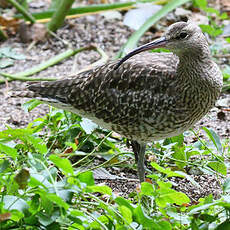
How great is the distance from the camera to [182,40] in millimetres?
4230

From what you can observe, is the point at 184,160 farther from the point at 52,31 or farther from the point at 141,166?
the point at 52,31

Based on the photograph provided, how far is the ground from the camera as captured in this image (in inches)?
180

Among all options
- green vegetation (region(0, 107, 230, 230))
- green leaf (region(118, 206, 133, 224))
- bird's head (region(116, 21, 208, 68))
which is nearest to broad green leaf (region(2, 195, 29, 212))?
green vegetation (region(0, 107, 230, 230))

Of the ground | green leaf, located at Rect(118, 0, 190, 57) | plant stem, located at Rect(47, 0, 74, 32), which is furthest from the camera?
plant stem, located at Rect(47, 0, 74, 32)

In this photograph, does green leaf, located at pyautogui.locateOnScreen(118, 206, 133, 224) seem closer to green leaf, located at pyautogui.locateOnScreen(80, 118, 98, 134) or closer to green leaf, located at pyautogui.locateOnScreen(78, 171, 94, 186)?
green leaf, located at pyautogui.locateOnScreen(78, 171, 94, 186)

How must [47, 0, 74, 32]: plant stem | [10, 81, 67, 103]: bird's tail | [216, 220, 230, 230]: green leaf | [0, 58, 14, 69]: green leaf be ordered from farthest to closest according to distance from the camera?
[47, 0, 74, 32]: plant stem < [0, 58, 14, 69]: green leaf < [10, 81, 67, 103]: bird's tail < [216, 220, 230, 230]: green leaf

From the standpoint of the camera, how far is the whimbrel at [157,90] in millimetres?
→ 4234

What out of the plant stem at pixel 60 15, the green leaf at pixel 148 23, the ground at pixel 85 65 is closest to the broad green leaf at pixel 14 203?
the ground at pixel 85 65

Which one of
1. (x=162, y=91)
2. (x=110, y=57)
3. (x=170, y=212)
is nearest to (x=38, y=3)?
(x=110, y=57)

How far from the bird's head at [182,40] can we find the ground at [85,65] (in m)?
1.01

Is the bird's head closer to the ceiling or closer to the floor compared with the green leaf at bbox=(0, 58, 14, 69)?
closer to the ceiling

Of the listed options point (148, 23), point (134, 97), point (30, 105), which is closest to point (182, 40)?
point (134, 97)

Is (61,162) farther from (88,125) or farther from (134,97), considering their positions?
(88,125)

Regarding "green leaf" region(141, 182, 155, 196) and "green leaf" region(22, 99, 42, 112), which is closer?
"green leaf" region(141, 182, 155, 196)
